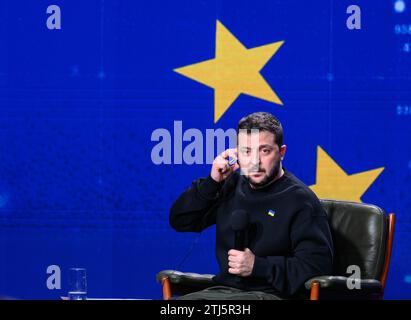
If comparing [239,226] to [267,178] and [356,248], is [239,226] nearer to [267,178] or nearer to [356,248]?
[267,178]

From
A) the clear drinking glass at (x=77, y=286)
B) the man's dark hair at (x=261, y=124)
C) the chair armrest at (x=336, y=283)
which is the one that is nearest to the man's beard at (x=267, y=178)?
the man's dark hair at (x=261, y=124)

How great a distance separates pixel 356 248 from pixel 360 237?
5 cm

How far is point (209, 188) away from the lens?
3.33 m

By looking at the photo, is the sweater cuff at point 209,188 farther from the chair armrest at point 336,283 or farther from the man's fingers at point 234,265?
the chair armrest at point 336,283

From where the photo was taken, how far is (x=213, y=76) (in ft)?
15.0

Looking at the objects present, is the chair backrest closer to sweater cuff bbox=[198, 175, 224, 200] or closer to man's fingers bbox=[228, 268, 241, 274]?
sweater cuff bbox=[198, 175, 224, 200]

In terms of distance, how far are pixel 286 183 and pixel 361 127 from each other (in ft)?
4.72

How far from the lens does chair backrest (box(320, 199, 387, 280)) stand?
3.46 m

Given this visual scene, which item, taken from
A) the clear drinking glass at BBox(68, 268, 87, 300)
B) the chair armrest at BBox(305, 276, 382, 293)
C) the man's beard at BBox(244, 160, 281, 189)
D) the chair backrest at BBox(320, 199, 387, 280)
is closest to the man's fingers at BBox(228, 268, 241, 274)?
the chair armrest at BBox(305, 276, 382, 293)

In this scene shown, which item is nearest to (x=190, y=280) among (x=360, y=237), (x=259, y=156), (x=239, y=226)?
(x=239, y=226)

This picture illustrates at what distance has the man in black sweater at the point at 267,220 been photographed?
121 inches

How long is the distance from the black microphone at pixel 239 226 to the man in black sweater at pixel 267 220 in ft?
0.11

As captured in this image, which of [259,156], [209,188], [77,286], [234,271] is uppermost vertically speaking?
[259,156]

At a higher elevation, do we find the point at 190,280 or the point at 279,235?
the point at 279,235
